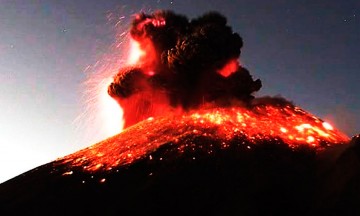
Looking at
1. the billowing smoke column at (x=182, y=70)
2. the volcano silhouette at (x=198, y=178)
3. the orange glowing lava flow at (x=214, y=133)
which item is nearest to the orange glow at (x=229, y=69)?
the billowing smoke column at (x=182, y=70)

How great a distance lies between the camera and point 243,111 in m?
15.6

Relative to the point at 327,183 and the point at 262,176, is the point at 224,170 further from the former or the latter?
the point at 327,183

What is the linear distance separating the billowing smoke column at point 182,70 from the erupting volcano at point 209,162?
0.06m

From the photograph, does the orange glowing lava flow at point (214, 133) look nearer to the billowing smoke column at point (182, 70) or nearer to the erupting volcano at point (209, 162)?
the erupting volcano at point (209, 162)

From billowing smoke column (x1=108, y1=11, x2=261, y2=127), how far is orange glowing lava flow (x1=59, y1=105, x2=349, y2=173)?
1786mm

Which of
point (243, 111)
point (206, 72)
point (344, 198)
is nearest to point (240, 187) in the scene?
point (344, 198)

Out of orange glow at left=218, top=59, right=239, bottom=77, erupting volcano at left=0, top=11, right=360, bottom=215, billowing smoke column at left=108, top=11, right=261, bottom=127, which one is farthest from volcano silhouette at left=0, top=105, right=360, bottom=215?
orange glow at left=218, top=59, right=239, bottom=77

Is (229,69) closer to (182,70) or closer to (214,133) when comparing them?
(182,70)

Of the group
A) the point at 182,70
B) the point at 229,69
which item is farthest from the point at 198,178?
the point at 229,69

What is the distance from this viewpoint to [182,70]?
18.9 meters

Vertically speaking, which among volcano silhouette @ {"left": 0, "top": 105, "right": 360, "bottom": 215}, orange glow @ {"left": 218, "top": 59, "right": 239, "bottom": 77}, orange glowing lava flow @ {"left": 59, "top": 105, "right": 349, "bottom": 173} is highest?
orange glow @ {"left": 218, "top": 59, "right": 239, "bottom": 77}

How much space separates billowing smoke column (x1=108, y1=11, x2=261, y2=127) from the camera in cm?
1850

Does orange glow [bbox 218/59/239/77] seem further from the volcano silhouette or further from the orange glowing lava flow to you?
the volcano silhouette

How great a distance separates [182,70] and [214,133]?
5.62m
